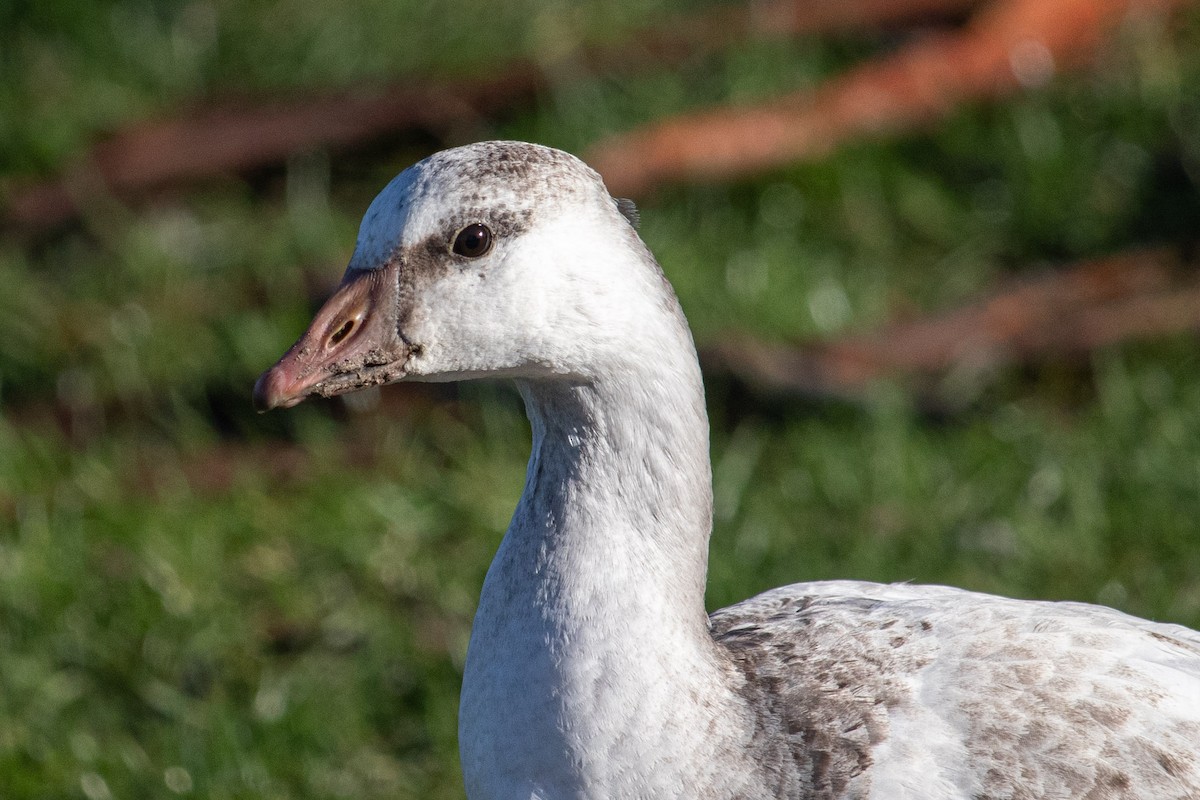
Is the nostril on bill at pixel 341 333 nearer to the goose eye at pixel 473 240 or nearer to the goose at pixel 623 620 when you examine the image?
the goose at pixel 623 620

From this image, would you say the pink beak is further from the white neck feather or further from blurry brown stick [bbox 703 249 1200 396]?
blurry brown stick [bbox 703 249 1200 396]

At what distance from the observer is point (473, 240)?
2521 millimetres

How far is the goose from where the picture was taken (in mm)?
2529

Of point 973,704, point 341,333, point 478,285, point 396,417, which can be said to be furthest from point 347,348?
point 396,417

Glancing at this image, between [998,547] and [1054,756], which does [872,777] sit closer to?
[1054,756]

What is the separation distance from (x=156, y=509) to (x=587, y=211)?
254 cm

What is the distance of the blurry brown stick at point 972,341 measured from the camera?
506cm

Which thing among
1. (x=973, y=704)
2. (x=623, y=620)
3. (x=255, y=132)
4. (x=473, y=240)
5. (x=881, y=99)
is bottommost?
(x=973, y=704)

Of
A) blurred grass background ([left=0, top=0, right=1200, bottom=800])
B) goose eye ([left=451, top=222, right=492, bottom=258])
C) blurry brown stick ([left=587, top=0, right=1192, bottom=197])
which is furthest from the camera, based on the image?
blurry brown stick ([left=587, top=0, right=1192, bottom=197])

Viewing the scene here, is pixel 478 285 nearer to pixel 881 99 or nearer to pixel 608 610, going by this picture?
pixel 608 610

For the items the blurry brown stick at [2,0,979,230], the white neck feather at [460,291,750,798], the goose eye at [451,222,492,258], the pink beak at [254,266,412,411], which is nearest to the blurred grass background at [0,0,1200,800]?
the blurry brown stick at [2,0,979,230]

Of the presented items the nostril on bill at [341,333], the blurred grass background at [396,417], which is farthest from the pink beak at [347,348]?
the blurred grass background at [396,417]

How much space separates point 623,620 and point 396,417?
2.64 metres

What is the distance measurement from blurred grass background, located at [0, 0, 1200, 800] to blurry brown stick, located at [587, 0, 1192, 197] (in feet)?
0.31
